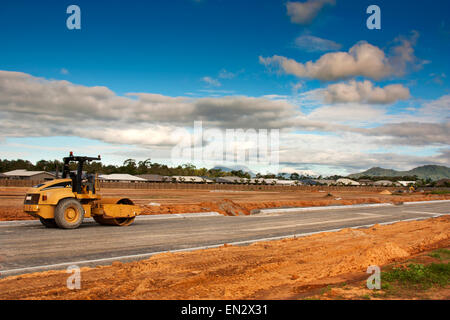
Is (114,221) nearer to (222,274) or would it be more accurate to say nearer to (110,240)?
(110,240)

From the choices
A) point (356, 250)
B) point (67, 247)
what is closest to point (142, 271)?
point (67, 247)

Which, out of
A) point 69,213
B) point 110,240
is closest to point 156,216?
point 69,213

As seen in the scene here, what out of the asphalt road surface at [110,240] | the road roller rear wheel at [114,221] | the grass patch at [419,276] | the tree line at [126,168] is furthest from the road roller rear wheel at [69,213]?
the tree line at [126,168]

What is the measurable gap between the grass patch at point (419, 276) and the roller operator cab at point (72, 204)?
1273 centimetres

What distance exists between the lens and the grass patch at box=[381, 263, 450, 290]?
7.00 meters

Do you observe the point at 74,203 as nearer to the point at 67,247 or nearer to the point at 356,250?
the point at 67,247

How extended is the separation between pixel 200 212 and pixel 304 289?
1931 centimetres

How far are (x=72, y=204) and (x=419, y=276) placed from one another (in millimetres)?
13634

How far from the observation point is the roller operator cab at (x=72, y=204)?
15266 mm

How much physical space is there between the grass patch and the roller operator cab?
1273 cm

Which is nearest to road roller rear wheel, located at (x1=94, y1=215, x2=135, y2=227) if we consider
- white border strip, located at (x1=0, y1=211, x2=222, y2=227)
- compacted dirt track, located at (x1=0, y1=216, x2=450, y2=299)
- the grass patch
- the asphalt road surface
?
the asphalt road surface

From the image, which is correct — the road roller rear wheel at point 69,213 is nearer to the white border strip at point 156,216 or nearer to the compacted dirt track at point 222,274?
the white border strip at point 156,216
